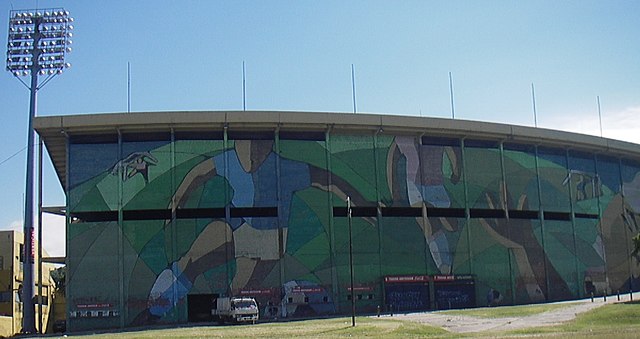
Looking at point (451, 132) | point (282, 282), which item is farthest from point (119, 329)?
point (451, 132)

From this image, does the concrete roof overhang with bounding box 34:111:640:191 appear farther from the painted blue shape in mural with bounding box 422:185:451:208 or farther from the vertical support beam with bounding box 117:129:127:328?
the painted blue shape in mural with bounding box 422:185:451:208

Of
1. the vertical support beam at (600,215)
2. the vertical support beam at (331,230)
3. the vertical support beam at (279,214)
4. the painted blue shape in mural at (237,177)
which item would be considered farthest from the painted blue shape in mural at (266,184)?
the vertical support beam at (600,215)

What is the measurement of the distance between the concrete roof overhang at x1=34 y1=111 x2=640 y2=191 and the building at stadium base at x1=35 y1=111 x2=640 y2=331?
0.44ft

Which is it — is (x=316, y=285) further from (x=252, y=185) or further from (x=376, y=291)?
(x=252, y=185)

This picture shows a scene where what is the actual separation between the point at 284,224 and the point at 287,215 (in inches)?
34.0

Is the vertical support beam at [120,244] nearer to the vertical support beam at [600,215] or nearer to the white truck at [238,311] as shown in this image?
the white truck at [238,311]

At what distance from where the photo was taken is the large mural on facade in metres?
67.3

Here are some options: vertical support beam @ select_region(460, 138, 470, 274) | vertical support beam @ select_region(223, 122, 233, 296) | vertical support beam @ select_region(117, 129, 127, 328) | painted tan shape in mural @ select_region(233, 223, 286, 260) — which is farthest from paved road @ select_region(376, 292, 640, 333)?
vertical support beam @ select_region(117, 129, 127, 328)

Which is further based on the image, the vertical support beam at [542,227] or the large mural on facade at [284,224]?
the vertical support beam at [542,227]

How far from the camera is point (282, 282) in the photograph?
68875 mm

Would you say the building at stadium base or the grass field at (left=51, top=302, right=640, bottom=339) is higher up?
the building at stadium base

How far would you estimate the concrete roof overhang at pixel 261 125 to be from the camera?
68062 millimetres

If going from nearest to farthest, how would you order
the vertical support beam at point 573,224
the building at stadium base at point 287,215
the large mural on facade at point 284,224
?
the large mural on facade at point 284,224 → the building at stadium base at point 287,215 → the vertical support beam at point 573,224

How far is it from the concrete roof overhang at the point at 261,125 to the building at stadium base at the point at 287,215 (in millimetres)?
134
